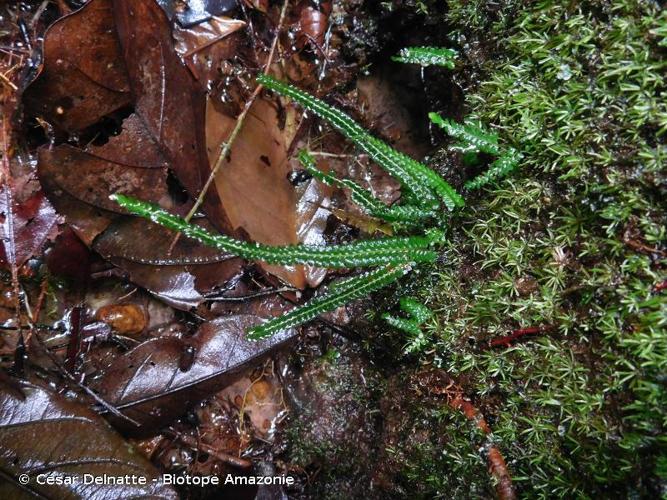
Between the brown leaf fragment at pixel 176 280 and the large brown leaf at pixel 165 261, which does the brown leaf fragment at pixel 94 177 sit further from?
the brown leaf fragment at pixel 176 280

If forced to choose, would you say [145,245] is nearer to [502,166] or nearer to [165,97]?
[165,97]

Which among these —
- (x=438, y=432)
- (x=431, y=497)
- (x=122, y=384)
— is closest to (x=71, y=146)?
(x=122, y=384)

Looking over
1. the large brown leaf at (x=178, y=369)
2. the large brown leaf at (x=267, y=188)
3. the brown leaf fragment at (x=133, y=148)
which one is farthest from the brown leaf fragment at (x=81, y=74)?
the large brown leaf at (x=178, y=369)

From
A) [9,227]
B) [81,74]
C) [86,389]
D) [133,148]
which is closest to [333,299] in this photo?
[133,148]

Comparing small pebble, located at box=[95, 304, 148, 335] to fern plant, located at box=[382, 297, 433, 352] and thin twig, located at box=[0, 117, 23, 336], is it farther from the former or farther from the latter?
fern plant, located at box=[382, 297, 433, 352]

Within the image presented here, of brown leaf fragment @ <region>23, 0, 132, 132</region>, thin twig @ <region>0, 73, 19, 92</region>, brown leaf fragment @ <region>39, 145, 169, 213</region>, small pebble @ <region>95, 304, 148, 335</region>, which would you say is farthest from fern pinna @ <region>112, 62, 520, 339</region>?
thin twig @ <region>0, 73, 19, 92</region>
